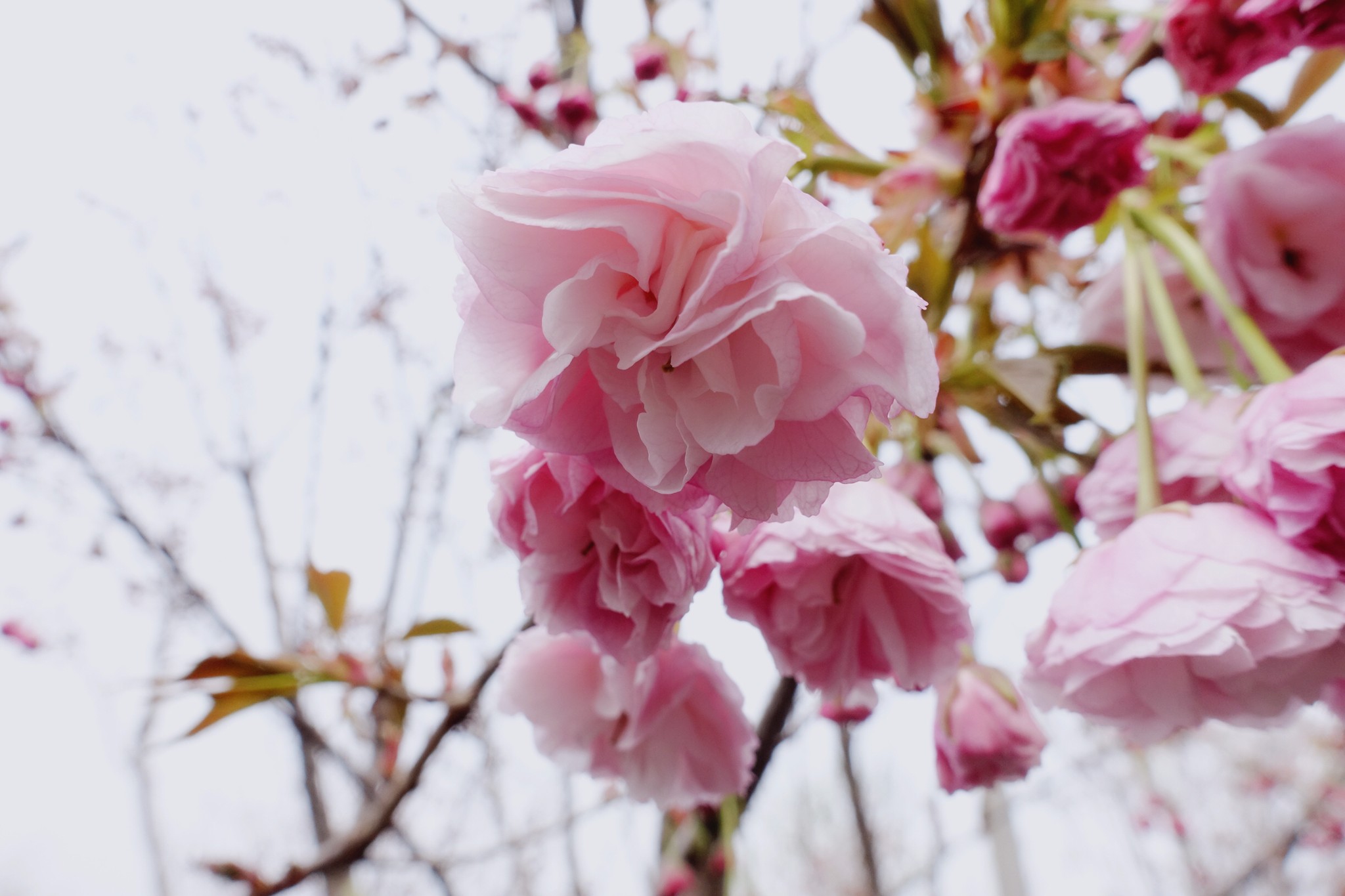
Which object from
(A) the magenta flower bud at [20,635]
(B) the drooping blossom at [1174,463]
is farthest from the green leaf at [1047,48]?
(A) the magenta flower bud at [20,635]

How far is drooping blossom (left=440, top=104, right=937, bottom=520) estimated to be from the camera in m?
0.21

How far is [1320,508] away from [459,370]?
1.04 ft

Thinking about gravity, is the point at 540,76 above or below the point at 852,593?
above

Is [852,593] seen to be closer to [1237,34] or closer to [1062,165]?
[1062,165]

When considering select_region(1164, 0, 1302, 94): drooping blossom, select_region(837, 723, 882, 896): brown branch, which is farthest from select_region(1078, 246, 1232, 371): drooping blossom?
select_region(837, 723, 882, 896): brown branch

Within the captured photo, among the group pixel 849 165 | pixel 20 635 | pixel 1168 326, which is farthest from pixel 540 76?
pixel 20 635

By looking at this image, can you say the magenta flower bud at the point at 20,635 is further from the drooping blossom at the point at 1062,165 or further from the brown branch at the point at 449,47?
the drooping blossom at the point at 1062,165

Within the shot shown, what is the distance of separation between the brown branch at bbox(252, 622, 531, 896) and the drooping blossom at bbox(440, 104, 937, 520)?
0.33 m

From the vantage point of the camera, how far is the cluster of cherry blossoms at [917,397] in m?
0.21

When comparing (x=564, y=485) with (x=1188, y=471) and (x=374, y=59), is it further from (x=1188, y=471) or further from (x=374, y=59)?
(x=374, y=59)

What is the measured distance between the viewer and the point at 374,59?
1.12m

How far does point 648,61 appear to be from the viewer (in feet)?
2.84

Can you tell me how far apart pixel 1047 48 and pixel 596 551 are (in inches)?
15.6

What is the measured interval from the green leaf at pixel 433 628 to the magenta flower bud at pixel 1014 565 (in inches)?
17.0
